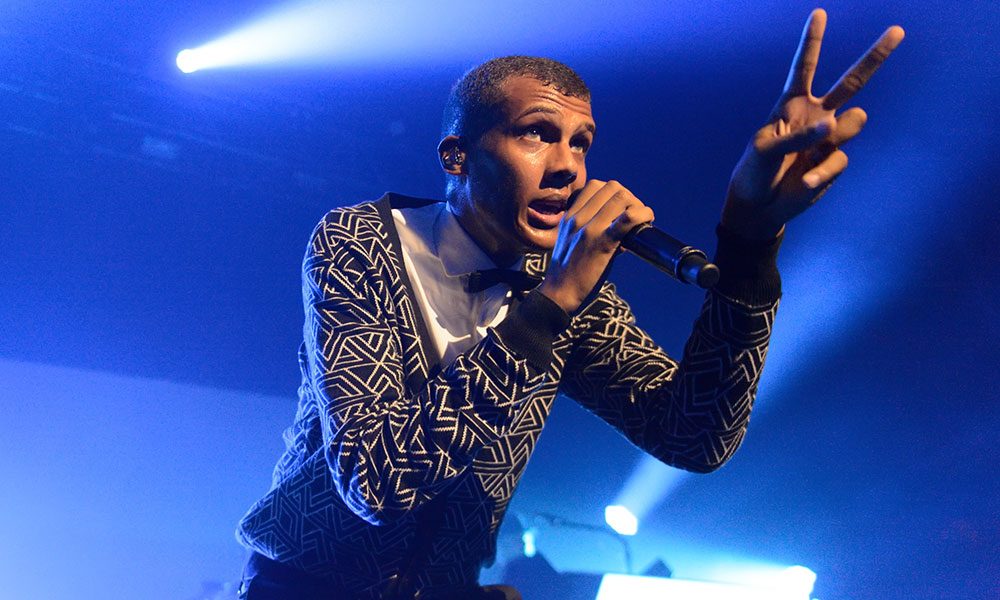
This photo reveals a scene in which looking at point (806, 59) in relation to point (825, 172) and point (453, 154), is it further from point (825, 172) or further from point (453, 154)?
point (453, 154)

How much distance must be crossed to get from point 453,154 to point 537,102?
0.78ft

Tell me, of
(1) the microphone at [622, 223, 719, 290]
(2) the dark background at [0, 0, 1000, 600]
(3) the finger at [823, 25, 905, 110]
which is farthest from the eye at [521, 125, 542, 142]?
(2) the dark background at [0, 0, 1000, 600]

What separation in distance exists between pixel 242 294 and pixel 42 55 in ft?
3.78

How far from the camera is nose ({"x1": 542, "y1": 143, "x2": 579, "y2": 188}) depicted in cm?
170

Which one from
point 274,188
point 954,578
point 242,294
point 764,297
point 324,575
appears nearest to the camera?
point 764,297

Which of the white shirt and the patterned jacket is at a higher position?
the white shirt

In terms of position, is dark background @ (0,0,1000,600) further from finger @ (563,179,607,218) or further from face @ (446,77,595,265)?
finger @ (563,179,607,218)

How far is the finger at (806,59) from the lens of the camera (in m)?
1.23

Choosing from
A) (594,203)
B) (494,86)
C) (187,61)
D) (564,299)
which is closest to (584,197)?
(594,203)

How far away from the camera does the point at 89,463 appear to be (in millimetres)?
2922

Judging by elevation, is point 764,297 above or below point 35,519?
below

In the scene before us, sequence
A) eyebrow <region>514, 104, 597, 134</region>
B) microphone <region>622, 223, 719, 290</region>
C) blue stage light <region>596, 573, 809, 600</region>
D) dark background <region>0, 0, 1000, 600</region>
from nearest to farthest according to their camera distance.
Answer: microphone <region>622, 223, 719, 290</region>
eyebrow <region>514, 104, 597, 134</region>
blue stage light <region>596, 573, 809, 600</region>
dark background <region>0, 0, 1000, 600</region>

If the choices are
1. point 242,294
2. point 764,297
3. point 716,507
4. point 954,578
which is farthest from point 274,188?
point 954,578

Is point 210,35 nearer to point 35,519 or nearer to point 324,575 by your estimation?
point 35,519
